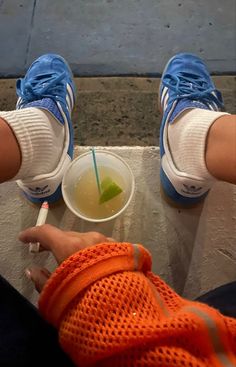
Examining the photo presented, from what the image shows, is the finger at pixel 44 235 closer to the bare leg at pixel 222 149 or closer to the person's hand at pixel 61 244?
the person's hand at pixel 61 244

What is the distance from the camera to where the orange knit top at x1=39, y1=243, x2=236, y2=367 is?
0.42 meters

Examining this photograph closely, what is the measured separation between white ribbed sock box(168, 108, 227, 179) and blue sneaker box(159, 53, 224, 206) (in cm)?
1

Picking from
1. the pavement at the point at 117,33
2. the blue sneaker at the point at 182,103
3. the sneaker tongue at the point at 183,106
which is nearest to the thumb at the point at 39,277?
the blue sneaker at the point at 182,103

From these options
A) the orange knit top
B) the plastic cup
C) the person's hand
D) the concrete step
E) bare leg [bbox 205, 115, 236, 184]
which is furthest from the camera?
the concrete step

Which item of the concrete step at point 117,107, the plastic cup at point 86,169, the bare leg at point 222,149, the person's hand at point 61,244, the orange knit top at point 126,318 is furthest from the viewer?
the concrete step at point 117,107

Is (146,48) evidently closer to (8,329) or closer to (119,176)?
(119,176)

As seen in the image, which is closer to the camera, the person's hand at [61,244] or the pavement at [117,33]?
Answer: the person's hand at [61,244]

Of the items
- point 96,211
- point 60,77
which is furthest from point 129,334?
point 60,77

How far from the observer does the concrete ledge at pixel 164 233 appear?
0.88m

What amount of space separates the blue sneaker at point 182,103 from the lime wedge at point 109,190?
12cm

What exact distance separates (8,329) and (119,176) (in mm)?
376

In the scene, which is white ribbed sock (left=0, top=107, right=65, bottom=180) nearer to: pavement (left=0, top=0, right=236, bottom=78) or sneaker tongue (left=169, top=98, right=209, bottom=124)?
sneaker tongue (left=169, top=98, right=209, bottom=124)

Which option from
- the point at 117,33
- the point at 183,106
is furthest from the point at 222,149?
the point at 117,33

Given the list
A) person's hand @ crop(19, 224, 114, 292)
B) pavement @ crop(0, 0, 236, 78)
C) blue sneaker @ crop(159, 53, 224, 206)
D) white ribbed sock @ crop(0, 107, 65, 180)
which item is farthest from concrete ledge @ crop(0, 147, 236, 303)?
pavement @ crop(0, 0, 236, 78)
